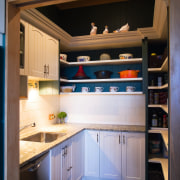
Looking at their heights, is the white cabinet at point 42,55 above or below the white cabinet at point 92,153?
above

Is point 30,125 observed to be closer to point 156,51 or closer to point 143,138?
point 143,138

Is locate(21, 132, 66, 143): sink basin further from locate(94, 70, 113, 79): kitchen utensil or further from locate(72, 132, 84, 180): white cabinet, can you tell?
locate(94, 70, 113, 79): kitchen utensil

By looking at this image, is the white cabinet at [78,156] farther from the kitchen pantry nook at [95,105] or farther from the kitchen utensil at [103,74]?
the kitchen utensil at [103,74]

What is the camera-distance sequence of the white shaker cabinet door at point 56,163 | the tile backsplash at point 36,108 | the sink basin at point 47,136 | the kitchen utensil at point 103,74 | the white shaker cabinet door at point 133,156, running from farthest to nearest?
the kitchen utensil at point 103,74 → the white shaker cabinet door at point 133,156 → the sink basin at point 47,136 → the tile backsplash at point 36,108 → the white shaker cabinet door at point 56,163

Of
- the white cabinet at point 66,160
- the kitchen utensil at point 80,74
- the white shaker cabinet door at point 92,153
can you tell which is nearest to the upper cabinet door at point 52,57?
the kitchen utensil at point 80,74

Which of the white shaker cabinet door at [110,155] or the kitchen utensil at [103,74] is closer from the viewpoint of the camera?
the white shaker cabinet door at [110,155]

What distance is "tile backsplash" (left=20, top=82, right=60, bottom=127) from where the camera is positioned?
2.36 metres

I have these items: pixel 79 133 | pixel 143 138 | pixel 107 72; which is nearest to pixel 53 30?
pixel 107 72

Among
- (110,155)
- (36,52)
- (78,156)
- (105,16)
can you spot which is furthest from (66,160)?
(105,16)

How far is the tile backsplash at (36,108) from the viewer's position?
236cm

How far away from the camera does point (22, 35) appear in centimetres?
185

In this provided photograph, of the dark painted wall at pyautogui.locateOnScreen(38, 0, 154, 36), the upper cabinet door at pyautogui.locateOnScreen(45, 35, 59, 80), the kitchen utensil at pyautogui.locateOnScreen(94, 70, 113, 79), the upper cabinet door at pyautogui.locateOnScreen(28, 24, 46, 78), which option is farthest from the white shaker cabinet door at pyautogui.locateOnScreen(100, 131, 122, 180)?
the dark painted wall at pyautogui.locateOnScreen(38, 0, 154, 36)

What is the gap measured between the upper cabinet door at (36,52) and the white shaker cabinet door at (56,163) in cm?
91

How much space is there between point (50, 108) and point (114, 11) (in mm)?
2090
